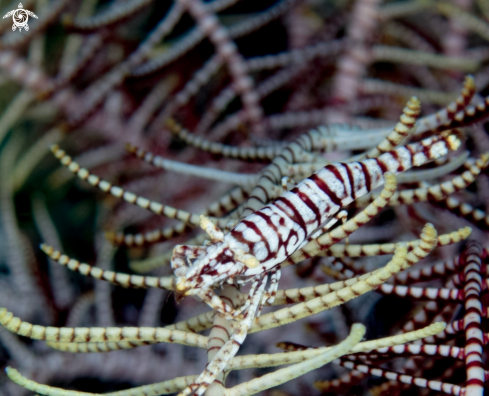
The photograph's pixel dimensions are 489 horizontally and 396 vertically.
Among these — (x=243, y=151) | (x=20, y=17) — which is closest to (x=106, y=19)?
(x=20, y=17)

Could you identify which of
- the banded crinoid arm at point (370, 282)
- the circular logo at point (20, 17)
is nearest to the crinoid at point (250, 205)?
the banded crinoid arm at point (370, 282)

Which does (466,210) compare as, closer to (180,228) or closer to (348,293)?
(348,293)

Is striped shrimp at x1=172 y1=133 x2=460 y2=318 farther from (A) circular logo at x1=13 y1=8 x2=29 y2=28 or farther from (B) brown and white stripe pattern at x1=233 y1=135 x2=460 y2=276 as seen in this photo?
(A) circular logo at x1=13 y1=8 x2=29 y2=28

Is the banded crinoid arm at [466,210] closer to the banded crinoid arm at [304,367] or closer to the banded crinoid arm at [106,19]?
the banded crinoid arm at [304,367]

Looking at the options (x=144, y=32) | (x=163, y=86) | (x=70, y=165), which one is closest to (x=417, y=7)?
(x=163, y=86)

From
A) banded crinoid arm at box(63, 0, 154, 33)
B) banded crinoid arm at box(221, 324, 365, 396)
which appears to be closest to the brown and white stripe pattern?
banded crinoid arm at box(221, 324, 365, 396)

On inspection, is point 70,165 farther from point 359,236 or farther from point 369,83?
point 369,83
